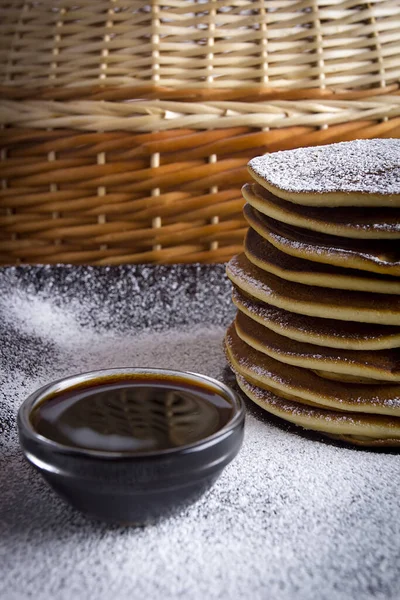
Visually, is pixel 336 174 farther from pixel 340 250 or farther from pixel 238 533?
pixel 238 533

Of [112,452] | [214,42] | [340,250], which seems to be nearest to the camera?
[112,452]

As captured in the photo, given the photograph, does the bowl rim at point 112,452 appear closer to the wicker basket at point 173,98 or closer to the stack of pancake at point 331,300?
the stack of pancake at point 331,300

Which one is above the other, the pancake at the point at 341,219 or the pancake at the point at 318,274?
the pancake at the point at 341,219

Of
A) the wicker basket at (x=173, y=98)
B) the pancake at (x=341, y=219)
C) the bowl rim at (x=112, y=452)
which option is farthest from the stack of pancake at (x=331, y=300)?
the wicker basket at (x=173, y=98)

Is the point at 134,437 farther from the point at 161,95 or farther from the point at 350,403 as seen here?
the point at 161,95

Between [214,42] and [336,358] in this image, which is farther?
[214,42]

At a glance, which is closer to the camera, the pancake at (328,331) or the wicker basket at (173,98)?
the pancake at (328,331)

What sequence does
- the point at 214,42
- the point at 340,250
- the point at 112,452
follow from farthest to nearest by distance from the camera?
1. the point at 214,42
2. the point at 340,250
3. the point at 112,452

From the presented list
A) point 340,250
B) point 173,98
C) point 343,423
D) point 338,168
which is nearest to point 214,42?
point 173,98
